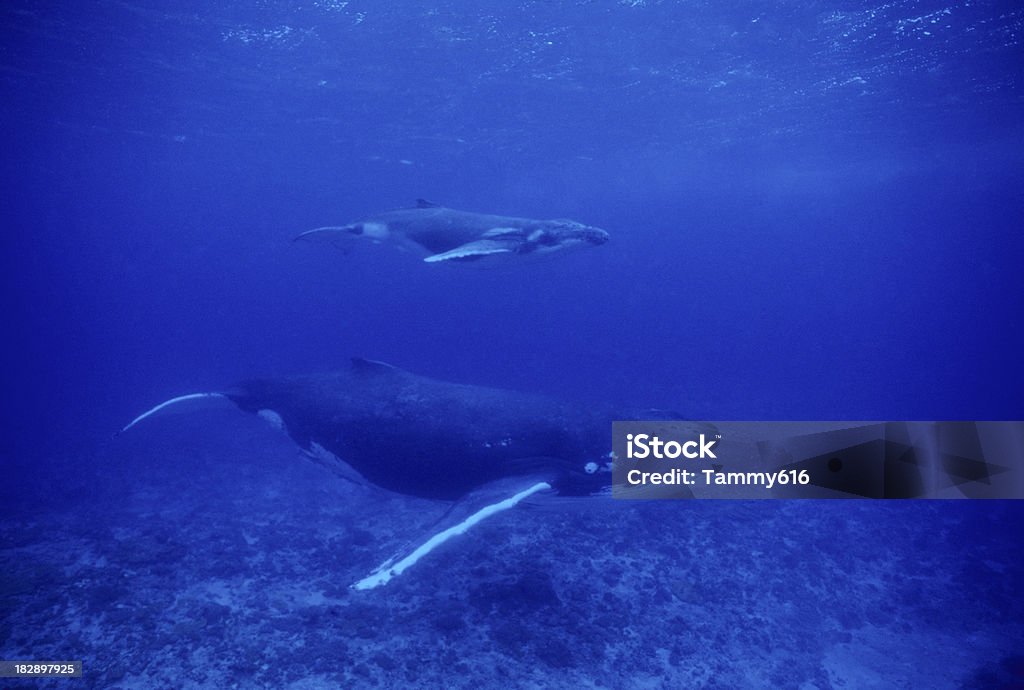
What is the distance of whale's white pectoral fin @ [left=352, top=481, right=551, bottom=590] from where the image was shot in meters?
4.59

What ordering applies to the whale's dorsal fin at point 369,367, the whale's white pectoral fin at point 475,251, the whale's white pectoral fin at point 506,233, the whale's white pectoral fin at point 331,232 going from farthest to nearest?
the whale's white pectoral fin at point 331,232, the whale's white pectoral fin at point 506,233, the whale's white pectoral fin at point 475,251, the whale's dorsal fin at point 369,367

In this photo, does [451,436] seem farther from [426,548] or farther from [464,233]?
[464,233]

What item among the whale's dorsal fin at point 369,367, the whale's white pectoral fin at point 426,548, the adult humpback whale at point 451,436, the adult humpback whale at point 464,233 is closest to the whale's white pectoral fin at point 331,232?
the adult humpback whale at point 464,233

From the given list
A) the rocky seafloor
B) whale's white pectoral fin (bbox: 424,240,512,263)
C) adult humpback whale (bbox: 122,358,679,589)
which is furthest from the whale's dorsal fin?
the rocky seafloor

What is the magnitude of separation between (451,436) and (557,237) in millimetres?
4066

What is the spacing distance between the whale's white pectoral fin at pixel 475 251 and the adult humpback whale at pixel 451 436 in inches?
85.8

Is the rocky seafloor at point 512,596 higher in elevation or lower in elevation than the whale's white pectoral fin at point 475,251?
lower

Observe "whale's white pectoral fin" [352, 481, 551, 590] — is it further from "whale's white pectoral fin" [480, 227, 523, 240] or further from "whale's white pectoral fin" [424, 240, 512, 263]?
"whale's white pectoral fin" [480, 227, 523, 240]

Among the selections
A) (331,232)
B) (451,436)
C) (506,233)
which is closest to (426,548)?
(451,436)

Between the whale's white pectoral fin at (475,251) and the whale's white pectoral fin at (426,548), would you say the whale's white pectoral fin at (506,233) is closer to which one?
the whale's white pectoral fin at (475,251)

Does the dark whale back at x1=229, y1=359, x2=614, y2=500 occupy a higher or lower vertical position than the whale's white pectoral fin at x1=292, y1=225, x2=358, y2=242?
lower

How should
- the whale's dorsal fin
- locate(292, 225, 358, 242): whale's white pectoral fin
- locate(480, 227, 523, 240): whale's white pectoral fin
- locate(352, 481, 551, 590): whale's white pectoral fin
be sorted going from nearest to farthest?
locate(352, 481, 551, 590): whale's white pectoral fin
the whale's dorsal fin
locate(480, 227, 523, 240): whale's white pectoral fin
locate(292, 225, 358, 242): whale's white pectoral fin

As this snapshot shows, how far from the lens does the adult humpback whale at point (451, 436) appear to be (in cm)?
621

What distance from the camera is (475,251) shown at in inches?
332
